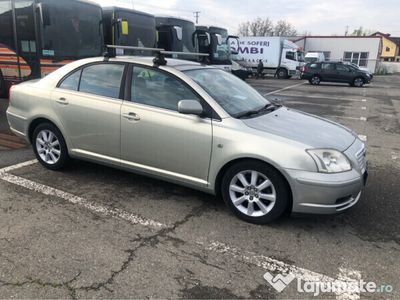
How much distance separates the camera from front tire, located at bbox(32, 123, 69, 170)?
517 centimetres

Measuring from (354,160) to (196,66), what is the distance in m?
2.14

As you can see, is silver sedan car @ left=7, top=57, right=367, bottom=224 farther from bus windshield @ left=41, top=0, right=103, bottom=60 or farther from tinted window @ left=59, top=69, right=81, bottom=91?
bus windshield @ left=41, top=0, right=103, bottom=60

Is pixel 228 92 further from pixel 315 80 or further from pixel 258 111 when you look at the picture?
pixel 315 80

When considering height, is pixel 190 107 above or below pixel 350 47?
below

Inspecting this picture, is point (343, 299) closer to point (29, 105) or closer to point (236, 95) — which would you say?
point (236, 95)

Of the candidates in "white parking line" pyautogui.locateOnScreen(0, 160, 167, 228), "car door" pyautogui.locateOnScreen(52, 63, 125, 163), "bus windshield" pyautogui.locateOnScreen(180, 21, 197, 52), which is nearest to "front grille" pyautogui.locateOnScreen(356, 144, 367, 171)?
"white parking line" pyautogui.locateOnScreen(0, 160, 167, 228)

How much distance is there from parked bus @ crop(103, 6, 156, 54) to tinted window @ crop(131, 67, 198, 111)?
6.93 metres

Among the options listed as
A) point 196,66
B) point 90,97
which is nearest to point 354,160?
point 196,66

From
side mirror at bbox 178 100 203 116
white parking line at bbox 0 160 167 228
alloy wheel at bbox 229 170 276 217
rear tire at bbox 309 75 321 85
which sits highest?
side mirror at bbox 178 100 203 116

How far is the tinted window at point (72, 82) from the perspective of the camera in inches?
197

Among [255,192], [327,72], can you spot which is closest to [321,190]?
[255,192]

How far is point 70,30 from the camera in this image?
10.3m

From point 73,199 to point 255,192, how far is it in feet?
6.82

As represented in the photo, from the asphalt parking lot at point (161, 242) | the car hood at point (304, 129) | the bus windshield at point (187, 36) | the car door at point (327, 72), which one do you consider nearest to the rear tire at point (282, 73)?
the car door at point (327, 72)
